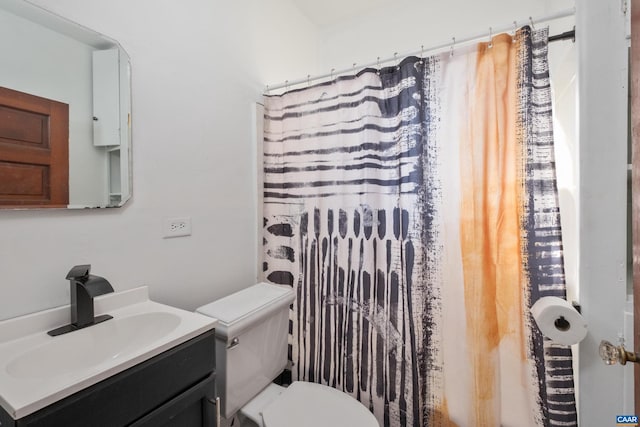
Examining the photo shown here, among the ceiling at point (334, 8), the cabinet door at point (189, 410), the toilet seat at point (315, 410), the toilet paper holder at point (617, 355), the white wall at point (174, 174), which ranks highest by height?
the ceiling at point (334, 8)

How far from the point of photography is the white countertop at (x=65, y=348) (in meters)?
0.62

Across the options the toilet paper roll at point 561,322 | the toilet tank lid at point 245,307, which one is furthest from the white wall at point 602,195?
the toilet tank lid at point 245,307

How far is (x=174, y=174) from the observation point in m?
1.33

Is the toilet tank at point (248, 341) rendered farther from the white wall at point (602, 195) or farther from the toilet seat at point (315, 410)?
the white wall at point (602, 195)

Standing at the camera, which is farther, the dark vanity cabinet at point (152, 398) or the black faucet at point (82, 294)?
the black faucet at point (82, 294)

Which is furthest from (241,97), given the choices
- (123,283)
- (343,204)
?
(123,283)

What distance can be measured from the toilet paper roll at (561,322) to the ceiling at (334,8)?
2176 millimetres

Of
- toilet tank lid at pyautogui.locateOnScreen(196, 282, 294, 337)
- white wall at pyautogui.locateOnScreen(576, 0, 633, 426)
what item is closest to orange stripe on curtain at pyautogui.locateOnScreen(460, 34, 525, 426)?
white wall at pyautogui.locateOnScreen(576, 0, 633, 426)

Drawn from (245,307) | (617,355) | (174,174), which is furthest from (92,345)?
(617,355)

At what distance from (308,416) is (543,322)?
100cm

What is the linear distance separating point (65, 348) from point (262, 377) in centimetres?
82

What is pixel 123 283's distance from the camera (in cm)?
115

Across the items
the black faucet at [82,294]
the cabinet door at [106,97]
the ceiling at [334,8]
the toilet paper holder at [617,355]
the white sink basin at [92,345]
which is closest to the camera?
the toilet paper holder at [617,355]

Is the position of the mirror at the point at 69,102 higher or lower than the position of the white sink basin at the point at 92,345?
higher
